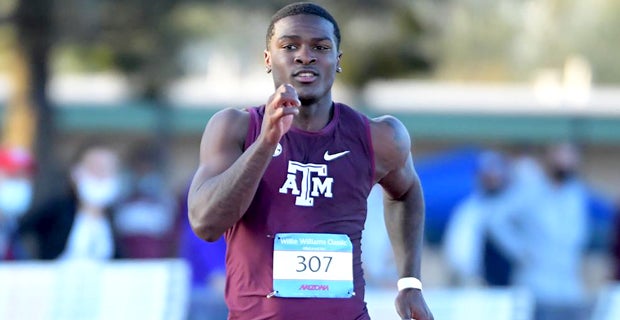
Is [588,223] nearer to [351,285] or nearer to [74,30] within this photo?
[74,30]

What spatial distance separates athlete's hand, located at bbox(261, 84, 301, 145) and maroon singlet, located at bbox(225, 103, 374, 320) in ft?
1.51

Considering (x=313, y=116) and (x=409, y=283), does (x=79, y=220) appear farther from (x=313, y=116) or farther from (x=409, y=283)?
(x=313, y=116)

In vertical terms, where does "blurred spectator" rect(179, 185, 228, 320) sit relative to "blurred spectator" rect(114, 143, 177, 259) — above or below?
below

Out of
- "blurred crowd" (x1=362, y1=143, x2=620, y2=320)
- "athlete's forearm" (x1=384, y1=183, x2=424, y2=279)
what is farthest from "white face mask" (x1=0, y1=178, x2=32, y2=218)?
"athlete's forearm" (x1=384, y1=183, x2=424, y2=279)

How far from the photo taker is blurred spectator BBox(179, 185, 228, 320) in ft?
37.3

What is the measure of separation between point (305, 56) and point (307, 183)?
0.48 m

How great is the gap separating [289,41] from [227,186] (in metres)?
0.64

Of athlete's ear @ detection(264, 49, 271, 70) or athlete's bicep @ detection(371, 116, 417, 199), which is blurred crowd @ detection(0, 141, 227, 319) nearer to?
athlete's bicep @ detection(371, 116, 417, 199)

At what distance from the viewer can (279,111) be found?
4801 millimetres

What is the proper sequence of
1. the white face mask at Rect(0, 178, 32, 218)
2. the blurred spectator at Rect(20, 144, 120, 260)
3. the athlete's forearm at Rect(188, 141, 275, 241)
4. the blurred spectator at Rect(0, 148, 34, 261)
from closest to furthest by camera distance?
the athlete's forearm at Rect(188, 141, 275, 241) → the blurred spectator at Rect(20, 144, 120, 260) → the blurred spectator at Rect(0, 148, 34, 261) → the white face mask at Rect(0, 178, 32, 218)

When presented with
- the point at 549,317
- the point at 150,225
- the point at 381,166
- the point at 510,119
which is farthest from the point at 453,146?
the point at 381,166

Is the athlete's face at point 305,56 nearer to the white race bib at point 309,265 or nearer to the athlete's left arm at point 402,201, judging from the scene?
the athlete's left arm at point 402,201

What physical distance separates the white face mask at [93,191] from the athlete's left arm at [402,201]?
5.26 metres

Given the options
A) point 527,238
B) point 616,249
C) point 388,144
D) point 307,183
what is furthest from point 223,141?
point 616,249
